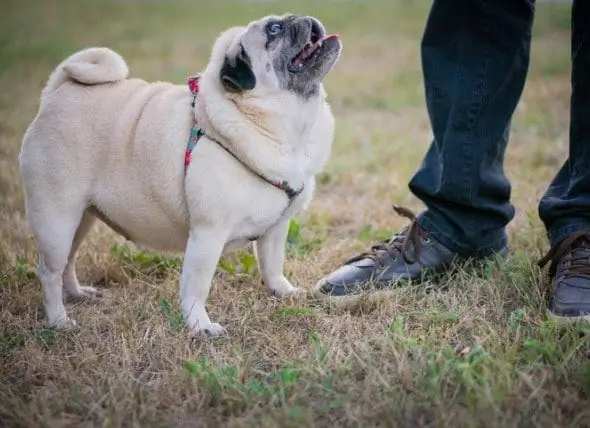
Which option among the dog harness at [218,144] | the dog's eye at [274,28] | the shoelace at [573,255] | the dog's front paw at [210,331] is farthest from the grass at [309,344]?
the dog's eye at [274,28]

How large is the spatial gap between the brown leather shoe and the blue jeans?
6 cm

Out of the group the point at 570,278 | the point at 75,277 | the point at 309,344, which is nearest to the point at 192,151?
the point at 309,344

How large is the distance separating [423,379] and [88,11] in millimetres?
12737

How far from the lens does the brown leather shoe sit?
216 cm

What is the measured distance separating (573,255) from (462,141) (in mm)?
574

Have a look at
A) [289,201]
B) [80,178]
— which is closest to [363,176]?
[289,201]

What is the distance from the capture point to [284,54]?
7.90 feet

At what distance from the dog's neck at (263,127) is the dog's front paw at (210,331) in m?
0.56

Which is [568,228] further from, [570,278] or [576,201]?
[570,278]

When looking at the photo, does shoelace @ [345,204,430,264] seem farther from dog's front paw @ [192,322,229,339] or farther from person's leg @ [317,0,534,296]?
dog's front paw @ [192,322,229,339]

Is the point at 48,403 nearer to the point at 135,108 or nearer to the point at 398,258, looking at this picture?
the point at 135,108

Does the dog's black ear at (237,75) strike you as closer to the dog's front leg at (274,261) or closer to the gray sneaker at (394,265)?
the dog's front leg at (274,261)

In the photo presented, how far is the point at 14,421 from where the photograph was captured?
1830mm

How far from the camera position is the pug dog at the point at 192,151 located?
7.57 feet
